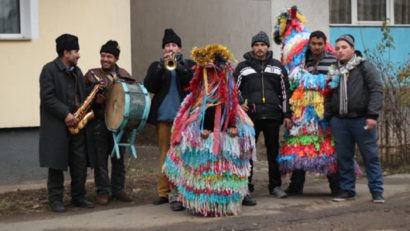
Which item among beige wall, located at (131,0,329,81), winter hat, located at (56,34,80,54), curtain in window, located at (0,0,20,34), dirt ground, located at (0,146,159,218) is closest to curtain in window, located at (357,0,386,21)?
beige wall, located at (131,0,329,81)

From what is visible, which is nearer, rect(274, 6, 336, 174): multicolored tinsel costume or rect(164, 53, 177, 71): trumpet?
rect(164, 53, 177, 71): trumpet

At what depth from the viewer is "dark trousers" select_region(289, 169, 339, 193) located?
8548 millimetres

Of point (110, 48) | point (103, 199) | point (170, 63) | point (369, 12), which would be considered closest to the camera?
point (170, 63)

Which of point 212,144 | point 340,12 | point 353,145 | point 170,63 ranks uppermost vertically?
point 340,12

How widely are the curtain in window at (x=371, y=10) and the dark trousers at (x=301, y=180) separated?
672 cm

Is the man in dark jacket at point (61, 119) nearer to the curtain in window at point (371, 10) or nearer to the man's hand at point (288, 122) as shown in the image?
the man's hand at point (288, 122)

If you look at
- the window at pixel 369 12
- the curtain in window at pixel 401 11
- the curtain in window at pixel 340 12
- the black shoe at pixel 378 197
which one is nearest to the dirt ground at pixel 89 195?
the black shoe at pixel 378 197

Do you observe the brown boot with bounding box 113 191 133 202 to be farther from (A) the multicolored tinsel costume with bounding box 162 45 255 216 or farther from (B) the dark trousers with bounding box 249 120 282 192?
(B) the dark trousers with bounding box 249 120 282 192

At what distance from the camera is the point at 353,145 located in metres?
8.17

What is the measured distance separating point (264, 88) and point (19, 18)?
147 inches

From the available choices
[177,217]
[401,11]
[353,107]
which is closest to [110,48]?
[177,217]

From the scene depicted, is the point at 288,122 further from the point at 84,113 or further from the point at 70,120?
the point at 70,120

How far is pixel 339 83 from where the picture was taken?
26.4 feet

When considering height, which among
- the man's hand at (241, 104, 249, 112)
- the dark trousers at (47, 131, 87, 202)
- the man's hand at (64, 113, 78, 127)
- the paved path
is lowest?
the paved path
